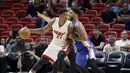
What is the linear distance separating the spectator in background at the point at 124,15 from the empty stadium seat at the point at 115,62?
3.13 m

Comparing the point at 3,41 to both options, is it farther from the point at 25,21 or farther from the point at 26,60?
the point at 25,21

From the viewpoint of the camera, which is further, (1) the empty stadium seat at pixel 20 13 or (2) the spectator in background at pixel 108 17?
(1) the empty stadium seat at pixel 20 13

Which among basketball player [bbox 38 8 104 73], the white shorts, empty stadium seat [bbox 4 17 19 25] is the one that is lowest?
empty stadium seat [bbox 4 17 19 25]

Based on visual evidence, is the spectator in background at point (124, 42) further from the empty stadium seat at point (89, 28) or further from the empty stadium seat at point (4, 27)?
the empty stadium seat at point (4, 27)

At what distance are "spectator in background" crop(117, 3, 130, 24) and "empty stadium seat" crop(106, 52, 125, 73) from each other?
3.13 metres

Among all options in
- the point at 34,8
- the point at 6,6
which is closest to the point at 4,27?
the point at 34,8

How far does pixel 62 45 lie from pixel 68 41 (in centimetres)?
18

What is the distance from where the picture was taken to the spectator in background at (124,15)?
14.2 meters

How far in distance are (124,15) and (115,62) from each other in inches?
140

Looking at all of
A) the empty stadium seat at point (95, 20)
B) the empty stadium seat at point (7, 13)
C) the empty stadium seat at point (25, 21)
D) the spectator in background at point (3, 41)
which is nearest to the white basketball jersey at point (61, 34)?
the spectator in background at point (3, 41)

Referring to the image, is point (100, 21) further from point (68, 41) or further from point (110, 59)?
point (68, 41)

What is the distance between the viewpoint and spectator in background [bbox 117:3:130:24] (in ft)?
46.7

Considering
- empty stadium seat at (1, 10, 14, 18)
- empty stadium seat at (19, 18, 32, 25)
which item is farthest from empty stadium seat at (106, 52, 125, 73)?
empty stadium seat at (1, 10, 14, 18)

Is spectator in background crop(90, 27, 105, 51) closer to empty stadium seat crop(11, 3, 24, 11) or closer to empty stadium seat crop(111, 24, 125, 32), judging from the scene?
empty stadium seat crop(111, 24, 125, 32)
